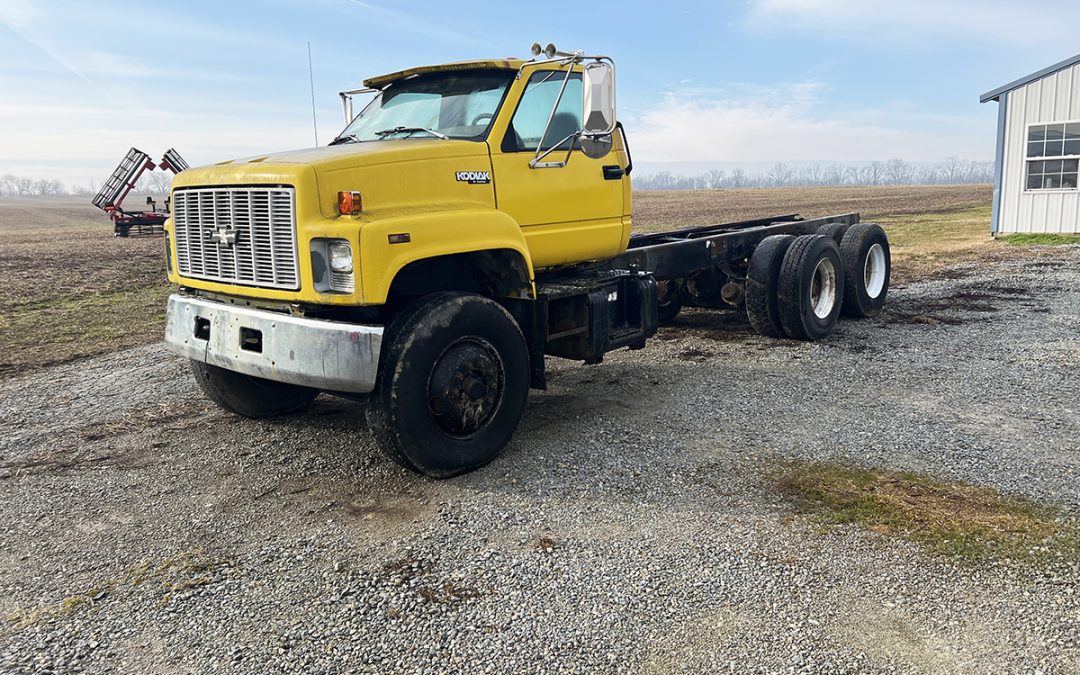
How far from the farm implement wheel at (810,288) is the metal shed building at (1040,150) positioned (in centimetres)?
1309

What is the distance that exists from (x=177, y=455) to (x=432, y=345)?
2169mm

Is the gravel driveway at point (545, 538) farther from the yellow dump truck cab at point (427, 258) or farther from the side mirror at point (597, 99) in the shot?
the side mirror at point (597, 99)

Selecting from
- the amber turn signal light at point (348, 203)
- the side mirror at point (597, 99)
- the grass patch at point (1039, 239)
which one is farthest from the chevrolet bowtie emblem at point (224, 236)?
the grass patch at point (1039, 239)

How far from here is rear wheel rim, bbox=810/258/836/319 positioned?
893 centimetres

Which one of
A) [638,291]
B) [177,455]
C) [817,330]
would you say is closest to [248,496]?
[177,455]

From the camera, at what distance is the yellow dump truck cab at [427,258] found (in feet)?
14.8

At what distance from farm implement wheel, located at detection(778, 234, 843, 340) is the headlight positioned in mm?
5305

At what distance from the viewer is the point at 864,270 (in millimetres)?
9609

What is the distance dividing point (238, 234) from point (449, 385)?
1558 mm

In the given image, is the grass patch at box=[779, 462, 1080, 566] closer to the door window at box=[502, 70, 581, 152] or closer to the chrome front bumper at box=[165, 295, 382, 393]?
the chrome front bumper at box=[165, 295, 382, 393]

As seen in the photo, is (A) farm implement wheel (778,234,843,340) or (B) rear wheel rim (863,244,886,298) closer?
(A) farm implement wheel (778,234,843,340)

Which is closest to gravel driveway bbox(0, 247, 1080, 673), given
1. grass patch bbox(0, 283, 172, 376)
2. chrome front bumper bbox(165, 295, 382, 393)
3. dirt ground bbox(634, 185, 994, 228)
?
chrome front bumper bbox(165, 295, 382, 393)

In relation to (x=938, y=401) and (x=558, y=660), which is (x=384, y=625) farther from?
(x=938, y=401)

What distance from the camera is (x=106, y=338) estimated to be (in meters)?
9.80
